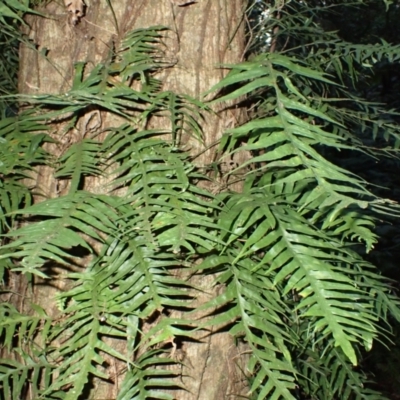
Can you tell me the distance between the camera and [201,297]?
2.41 ft

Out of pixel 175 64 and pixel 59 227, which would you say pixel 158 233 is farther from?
pixel 175 64

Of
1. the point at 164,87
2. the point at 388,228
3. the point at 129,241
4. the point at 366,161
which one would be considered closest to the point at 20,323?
the point at 129,241

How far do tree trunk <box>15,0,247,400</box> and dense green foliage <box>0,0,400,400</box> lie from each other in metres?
0.02

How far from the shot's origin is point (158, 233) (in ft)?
2.05

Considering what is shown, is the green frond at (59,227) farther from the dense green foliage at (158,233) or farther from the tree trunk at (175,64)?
the tree trunk at (175,64)

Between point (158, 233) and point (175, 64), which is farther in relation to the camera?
point (175, 64)

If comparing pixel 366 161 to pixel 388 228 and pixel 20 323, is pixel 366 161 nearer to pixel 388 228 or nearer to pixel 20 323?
pixel 388 228

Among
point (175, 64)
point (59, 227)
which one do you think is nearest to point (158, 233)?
point (59, 227)

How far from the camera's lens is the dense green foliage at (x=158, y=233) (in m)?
0.55

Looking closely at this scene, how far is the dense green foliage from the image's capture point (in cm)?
55

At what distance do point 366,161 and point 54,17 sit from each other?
11.8 ft

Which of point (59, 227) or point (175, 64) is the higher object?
point (175, 64)

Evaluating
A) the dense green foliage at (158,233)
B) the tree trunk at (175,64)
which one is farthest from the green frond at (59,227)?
the tree trunk at (175,64)

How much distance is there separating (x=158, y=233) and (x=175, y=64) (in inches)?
10.9
